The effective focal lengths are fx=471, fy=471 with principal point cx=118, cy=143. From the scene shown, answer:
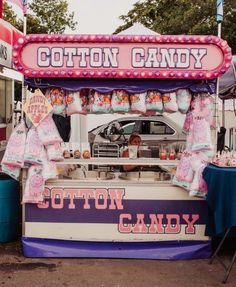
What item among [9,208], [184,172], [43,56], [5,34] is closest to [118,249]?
[184,172]

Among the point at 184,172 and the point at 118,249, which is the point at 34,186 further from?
the point at 184,172

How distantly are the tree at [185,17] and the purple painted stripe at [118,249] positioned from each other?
55.3 feet

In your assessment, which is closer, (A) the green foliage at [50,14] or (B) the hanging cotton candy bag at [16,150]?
(B) the hanging cotton candy bag at [16,150]

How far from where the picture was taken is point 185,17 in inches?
870

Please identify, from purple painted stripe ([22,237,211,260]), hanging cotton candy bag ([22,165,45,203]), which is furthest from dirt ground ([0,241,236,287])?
hanging cotton candy bag ([22,165,45,203])

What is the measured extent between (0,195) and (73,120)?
3911 mm

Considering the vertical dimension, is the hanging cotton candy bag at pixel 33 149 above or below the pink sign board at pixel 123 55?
below

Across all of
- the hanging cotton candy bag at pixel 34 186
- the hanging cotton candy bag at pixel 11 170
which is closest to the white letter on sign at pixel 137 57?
the hanging cotton candy bag at pixel 34 186

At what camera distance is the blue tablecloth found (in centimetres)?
476

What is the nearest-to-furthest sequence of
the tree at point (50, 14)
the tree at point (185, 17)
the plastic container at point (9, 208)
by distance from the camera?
1. the plastic container at point (9, 208)
2. the tree at point (185, 17)
3. the tree at point (50, 14)

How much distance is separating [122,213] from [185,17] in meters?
18.2

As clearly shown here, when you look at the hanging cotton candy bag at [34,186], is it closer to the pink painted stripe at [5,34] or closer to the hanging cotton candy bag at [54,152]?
the hanging cotton candy bag at [54,152]

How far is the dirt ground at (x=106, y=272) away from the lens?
4.74m

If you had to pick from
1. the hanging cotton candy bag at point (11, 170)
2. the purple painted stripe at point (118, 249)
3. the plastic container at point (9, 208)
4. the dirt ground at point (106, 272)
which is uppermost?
the hanging cotton candy bag at point (11, 170)
